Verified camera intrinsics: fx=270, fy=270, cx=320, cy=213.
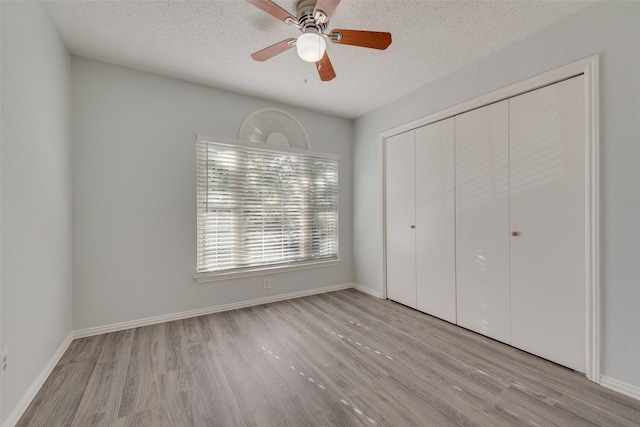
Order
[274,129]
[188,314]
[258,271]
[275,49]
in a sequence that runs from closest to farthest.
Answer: [275,49] < [188,314] < [258,271] < [274,129]

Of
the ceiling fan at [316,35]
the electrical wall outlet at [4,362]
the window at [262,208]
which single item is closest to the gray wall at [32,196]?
the electrical wall outlet at [4,362]

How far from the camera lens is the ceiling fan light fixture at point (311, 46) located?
1736 millimetres

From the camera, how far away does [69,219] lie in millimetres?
2348

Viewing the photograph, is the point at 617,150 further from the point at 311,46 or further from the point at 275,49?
the point at 275,49

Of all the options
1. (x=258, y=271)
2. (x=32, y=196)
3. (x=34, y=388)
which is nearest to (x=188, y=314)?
(x=258, y=271)

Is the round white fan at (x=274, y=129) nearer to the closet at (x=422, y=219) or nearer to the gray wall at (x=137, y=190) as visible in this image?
the gray wall at (x=137, y=190)

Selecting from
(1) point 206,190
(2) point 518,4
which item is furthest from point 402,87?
(1) point 206,190

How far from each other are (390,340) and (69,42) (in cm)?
371

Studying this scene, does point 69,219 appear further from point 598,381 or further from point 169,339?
point 598,381

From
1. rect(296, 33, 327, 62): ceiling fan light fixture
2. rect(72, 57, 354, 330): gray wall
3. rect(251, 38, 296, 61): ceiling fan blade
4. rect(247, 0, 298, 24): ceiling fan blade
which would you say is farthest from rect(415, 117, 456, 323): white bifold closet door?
rect(72, 57, 354, 330): gray wall

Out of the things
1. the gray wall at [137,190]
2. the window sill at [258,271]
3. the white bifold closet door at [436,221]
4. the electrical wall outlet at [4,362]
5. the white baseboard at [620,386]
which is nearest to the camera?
the electrical wall outlet at [4,362]

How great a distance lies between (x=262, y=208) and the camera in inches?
130

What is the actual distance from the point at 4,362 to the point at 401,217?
11.0ft

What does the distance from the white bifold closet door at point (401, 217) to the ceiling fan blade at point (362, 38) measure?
1.57 meters
